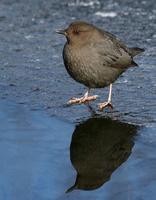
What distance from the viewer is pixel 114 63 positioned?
6.62 m

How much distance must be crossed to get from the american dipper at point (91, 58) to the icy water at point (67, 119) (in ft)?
0.70

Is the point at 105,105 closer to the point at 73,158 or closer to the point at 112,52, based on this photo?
the point at 112,52

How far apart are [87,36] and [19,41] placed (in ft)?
6.50

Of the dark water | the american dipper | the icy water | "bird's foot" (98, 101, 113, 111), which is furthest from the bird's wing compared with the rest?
the dark water

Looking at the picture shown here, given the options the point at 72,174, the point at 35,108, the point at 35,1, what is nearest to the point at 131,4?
the point at 35,1

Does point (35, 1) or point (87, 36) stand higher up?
point (87, 36)

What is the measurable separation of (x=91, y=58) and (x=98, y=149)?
1348 mm

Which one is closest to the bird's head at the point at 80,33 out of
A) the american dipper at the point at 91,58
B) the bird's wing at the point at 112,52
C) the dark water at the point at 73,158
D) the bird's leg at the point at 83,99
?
the american dipper at the point at 91,58

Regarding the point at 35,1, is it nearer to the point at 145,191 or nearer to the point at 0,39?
the point at 0,39

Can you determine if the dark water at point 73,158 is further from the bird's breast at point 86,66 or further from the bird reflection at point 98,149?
the bird's breast at point 86,66

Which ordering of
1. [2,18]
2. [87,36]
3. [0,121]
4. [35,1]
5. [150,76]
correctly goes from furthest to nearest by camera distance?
[35,1], [2,18], [150,76], [87,36], [0,121]

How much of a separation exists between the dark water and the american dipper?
1.59 feet

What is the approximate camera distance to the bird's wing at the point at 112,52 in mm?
6526

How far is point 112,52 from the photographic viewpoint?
6.66 metres
